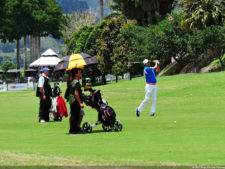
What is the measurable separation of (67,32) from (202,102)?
9172 centimetres

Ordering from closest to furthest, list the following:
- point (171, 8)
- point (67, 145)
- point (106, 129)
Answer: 1. point (67, 145)
2. point (106, 129)
3. point (171, 8)

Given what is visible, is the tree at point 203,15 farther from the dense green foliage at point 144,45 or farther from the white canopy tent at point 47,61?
the white canopy tent at point 47,61

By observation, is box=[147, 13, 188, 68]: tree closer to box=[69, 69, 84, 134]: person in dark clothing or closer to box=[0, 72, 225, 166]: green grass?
box=[0, 72, 225, 166]: green grass

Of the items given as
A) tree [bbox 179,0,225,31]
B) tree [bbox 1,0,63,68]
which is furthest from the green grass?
tree [bbox 1,0,63,68]

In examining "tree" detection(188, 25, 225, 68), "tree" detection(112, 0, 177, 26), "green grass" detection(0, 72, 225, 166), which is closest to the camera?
"green grass" detection(0, 72, 225, 166)

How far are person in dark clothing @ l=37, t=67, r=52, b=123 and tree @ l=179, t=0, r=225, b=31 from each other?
39937mm

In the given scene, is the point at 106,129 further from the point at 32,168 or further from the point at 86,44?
the point at 86,44

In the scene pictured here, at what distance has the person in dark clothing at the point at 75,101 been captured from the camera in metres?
14.8

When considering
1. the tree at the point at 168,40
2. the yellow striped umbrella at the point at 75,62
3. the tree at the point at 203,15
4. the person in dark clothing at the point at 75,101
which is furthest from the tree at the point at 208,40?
the person in dark clothing at the point at 75,101

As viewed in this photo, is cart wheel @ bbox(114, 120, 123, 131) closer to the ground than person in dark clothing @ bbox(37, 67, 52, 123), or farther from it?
closer to the ground

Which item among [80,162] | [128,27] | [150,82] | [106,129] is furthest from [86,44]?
[80,162]

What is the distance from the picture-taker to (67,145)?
12.5 metres

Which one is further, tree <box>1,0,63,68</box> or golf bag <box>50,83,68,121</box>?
tree <box>1,0,63,68</box>

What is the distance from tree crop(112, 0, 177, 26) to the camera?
73.7 meters
